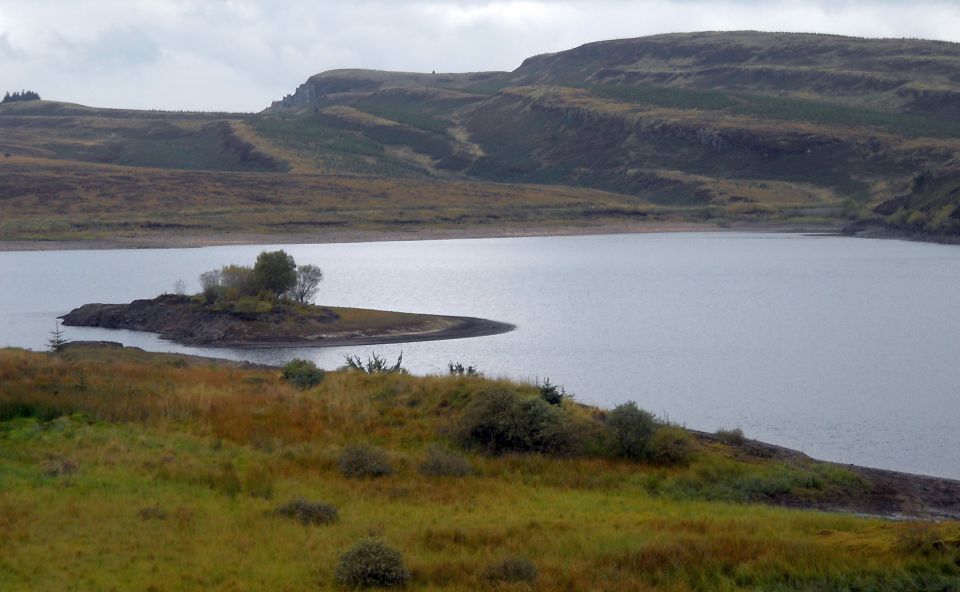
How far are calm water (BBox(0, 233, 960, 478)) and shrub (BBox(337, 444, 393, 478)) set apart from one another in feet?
34.9

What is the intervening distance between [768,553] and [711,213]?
109 meters

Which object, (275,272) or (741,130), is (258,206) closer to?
(275,272)

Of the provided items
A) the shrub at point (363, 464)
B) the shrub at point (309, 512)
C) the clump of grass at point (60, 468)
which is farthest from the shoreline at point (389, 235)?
the shrub at point (309, 512)

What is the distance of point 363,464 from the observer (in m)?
14.2

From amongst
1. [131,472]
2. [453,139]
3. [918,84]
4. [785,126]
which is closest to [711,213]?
[785,126]

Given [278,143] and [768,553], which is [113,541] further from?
[278,143]

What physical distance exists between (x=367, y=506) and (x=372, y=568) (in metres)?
3.08

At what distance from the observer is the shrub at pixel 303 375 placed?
860 inches

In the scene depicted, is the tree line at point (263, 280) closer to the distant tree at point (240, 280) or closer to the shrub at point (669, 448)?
the distant tree at point (240, 280)

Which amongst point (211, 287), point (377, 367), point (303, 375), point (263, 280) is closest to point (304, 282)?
point (263, 280)

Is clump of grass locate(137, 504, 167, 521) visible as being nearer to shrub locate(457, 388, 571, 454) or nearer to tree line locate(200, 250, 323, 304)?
shrub locate(457, 388, 571, 454)

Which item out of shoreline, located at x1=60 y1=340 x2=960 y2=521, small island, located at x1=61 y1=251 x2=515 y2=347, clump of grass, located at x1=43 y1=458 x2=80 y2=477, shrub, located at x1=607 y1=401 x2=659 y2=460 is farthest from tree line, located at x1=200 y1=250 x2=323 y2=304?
clump of grass, located at x1=43 y1=458 x2=80 y2=477

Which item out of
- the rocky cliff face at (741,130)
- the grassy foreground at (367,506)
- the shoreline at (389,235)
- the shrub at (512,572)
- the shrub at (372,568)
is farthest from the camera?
the rocky cliff face at (741,130)

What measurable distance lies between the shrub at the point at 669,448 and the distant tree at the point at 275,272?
102 ft
